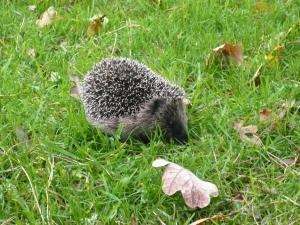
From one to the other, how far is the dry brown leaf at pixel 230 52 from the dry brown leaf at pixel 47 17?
1.63 m

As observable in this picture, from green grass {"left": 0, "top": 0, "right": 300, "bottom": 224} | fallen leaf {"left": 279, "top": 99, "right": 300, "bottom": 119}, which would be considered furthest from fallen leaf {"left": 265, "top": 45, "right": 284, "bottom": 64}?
fallen leaf {"left": 279, "top": 99, "right": 300, "bottom": 119}

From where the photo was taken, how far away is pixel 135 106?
3.65m

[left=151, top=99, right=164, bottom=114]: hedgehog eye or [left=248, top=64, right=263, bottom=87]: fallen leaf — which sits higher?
[left=151, top=99, right=164, bottom=114]: hedgehog eye

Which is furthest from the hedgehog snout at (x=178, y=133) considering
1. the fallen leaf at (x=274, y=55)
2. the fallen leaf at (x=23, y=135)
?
the fallen leaf at (x=274, y=55)

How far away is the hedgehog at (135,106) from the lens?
361cm

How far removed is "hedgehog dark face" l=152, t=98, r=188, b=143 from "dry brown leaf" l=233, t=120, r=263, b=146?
34 centimetres

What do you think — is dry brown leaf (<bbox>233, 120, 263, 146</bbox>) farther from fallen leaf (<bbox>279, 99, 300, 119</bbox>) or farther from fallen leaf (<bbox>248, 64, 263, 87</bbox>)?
fallen leaf (<bbox>248, 64, 263, 87</bbox>)

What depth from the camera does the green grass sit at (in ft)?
10.00

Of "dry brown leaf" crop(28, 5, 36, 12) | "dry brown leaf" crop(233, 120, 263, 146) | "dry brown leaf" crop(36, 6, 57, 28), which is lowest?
"dry brown leaf" crop(233, 120, 263, 146)

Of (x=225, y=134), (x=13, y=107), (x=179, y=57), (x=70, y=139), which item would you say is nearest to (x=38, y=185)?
(x=70, y=139)

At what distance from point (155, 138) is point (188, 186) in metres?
0.62

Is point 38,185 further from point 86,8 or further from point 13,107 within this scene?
point 86,8

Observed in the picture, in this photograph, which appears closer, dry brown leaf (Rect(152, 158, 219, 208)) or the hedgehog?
dry brown leaf (Rect(152, 158, 219, 208))

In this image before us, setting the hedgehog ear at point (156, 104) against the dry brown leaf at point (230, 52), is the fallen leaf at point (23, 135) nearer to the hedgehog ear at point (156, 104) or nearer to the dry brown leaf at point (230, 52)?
the hedgehog ear at point (156, 104)
